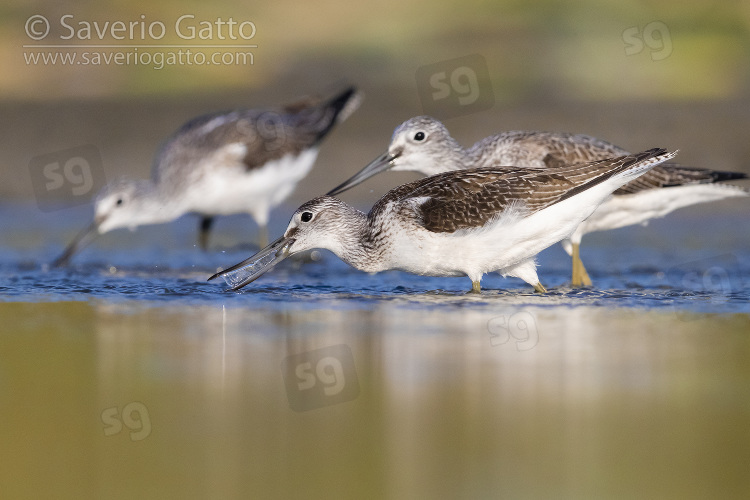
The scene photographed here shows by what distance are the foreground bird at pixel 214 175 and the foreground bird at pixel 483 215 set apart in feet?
14.2

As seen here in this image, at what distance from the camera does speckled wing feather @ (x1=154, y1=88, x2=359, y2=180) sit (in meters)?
13.8

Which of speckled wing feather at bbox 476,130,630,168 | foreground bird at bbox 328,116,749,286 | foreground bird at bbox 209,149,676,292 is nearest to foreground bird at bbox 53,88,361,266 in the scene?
foreground bird at bbox 328,116,749,286

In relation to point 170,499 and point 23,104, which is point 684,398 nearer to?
point 170,499

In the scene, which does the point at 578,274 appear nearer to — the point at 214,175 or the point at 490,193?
the point at 490,193

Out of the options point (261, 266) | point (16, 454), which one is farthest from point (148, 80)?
point (16, 454)

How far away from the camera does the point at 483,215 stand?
941 centimetres

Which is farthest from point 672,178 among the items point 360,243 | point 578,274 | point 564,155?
point 360,243

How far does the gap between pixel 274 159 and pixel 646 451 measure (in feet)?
29.5

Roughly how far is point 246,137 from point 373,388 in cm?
743

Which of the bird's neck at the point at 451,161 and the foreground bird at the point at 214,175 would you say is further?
the foreground bird at the point at 214,175

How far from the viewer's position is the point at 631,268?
40.4 ft

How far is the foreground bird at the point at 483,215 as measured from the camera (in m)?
9.38

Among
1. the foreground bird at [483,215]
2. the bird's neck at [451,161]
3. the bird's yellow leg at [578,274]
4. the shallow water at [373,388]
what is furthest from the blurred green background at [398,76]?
the foreground bird at [483,215]

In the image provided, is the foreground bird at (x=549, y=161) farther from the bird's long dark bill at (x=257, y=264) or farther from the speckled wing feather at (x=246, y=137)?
the speckled wing feather at (x=246, y=137)
